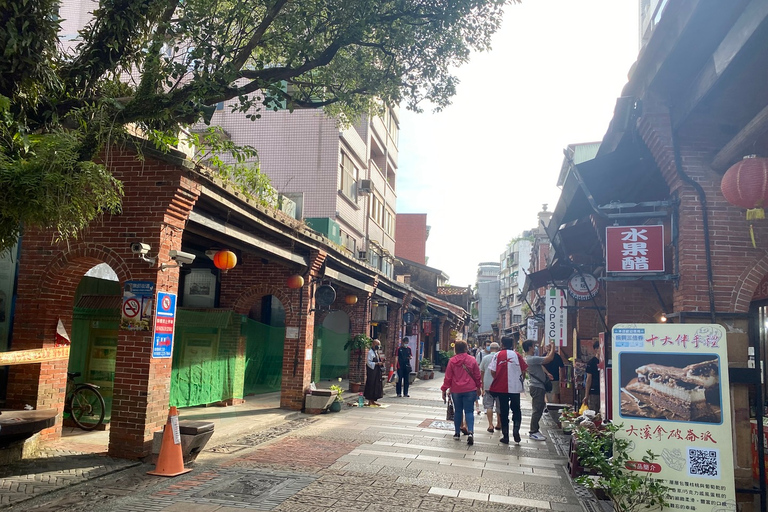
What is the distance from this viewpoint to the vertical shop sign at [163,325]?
25.3ft

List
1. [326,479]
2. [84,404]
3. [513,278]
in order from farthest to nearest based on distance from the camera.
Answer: [513,278]
[84,404]
[326,479]

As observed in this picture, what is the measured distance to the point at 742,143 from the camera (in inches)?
225

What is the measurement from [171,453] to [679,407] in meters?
5.59

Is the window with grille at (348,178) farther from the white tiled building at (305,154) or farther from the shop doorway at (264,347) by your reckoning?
the shop doorway at (264,347)

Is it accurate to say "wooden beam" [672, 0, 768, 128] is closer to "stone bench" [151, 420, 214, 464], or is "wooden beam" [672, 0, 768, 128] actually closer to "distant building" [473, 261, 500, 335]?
"stone bench" [151, 420, 214, 464]

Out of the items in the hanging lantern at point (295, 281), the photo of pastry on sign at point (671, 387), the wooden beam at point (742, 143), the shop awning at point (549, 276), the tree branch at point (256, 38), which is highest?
the tree branch at point (256, 38)

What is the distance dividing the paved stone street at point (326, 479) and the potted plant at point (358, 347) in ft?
21.5

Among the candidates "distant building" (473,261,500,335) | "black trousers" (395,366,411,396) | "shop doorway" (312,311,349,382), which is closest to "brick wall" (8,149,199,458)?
"black trousers" (395,366,411,396)

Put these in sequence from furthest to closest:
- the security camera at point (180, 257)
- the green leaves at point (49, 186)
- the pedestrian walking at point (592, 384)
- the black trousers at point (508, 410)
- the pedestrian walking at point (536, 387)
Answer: the pedestrian walking at point (592, 384) < the pedestrian walking at point (536, 387) < the black trousers at point (508, 410) < the security camera at point (180, 257) < the green leaves at point (49, 186)

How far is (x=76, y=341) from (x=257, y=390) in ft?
22.5

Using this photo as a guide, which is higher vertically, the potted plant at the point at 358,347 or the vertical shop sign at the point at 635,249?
the vertical shop sign at the point at 635,249

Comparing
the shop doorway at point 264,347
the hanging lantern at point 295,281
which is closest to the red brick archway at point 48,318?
the hanging lantern at point 295,281

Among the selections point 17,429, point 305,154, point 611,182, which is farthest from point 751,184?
point 305,154

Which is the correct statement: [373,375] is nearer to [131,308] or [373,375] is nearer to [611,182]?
[131,308]
